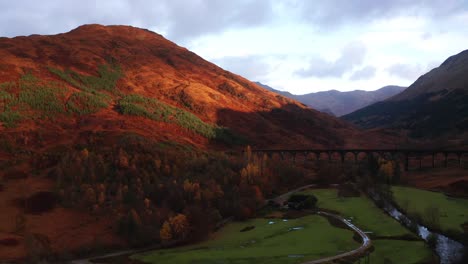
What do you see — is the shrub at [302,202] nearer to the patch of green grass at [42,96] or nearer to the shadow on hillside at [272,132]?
the shadow on hillside at [272,132]

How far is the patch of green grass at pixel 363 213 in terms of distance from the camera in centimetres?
5485

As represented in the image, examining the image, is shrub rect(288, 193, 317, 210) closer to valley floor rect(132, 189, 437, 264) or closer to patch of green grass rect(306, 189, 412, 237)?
patch of green grass rect(306, 189, 412, 237)

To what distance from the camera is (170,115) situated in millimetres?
149125

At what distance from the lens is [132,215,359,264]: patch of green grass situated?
47.8 m

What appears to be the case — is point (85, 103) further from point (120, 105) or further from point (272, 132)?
point (272, 132)

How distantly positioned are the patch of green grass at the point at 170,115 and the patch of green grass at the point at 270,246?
268 feet

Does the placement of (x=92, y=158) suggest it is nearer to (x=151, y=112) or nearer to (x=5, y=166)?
(x=5, y=166)

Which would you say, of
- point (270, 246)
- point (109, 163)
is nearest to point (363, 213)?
point (270, 246)

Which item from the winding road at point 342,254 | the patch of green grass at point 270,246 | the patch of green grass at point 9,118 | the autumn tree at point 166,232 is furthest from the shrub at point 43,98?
the patch of green grass at point 270,246

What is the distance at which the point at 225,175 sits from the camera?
88.7 meters

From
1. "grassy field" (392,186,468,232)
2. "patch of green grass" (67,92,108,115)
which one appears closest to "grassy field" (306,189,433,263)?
"grassy field" (392,186,468,232)

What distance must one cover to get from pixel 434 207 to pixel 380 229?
44.6 ft

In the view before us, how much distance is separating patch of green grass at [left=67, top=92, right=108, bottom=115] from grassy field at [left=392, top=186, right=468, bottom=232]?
98005mm

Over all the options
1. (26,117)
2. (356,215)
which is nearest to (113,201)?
(356,215)
